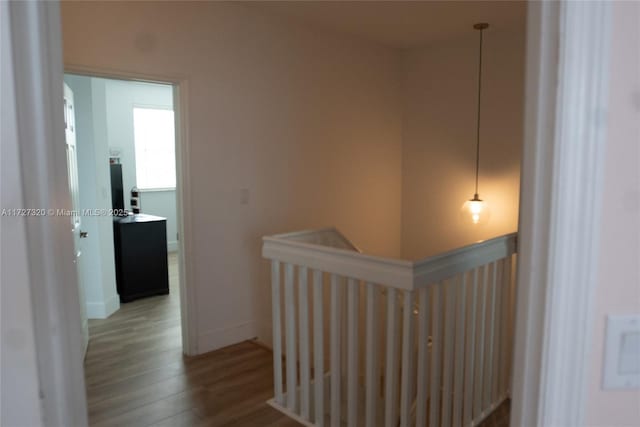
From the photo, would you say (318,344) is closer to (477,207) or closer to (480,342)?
(480,342)

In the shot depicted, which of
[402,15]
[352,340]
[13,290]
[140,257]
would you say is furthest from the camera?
[140,257]

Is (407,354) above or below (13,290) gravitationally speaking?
below

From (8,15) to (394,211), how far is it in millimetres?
4640

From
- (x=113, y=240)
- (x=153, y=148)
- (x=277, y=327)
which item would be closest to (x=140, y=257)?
(x=113, y=240)

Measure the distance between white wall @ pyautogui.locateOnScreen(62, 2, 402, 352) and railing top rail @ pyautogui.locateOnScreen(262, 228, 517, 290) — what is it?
1023mm

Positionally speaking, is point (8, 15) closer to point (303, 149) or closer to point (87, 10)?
point (87, 10)

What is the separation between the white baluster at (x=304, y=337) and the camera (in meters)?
2.44

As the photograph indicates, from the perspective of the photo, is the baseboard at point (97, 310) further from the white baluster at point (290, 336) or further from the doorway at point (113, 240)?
the white baluster at point (290, 336)

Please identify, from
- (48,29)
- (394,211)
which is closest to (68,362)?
(48,29)

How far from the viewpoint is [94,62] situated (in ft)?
9.16

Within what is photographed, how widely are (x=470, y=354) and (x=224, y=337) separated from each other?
1.92 meters

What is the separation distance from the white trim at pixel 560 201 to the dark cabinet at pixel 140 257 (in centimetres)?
461

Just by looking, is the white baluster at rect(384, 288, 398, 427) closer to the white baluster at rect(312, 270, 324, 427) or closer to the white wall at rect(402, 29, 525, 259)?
the white baluster at rect(312, 270, 324, 427)

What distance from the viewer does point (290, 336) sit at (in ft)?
8.51
